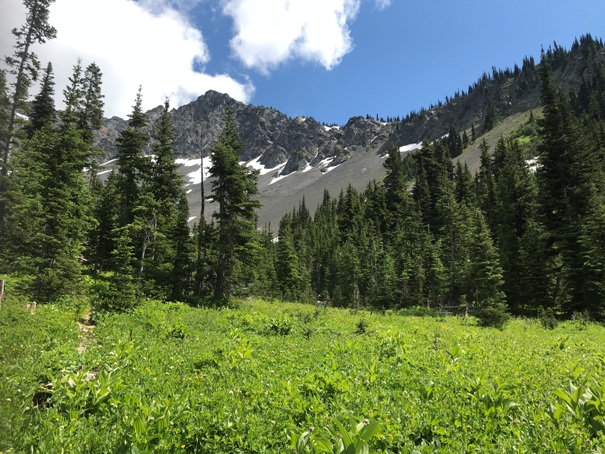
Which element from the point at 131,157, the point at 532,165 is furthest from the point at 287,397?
the point at 532,165

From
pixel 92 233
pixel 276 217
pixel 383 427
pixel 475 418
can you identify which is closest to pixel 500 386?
pixel 475 418

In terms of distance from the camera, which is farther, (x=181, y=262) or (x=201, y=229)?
(x=201, y=229)

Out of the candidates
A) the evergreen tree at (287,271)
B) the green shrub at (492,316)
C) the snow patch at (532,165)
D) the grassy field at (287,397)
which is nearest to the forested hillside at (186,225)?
the green shrub at (492,316)

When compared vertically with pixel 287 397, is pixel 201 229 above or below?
above

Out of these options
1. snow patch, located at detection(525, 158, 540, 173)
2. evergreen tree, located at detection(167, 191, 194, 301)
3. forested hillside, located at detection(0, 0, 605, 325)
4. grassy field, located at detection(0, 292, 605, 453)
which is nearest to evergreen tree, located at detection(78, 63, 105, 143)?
forested hillside, located at detection(0, 0, 605, 325)

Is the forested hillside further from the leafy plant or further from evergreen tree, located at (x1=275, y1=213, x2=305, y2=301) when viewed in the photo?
the leafy plant

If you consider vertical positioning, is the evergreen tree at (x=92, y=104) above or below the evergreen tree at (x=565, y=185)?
above

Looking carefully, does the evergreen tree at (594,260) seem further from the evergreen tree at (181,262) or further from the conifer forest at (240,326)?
the evergreen tree at (181,262)

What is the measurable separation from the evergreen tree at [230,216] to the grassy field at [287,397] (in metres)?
15.0

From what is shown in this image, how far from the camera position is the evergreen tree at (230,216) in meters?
26.2

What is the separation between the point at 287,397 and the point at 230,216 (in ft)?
71.8

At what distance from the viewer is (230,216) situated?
88.3 feet

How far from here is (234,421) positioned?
5148mm

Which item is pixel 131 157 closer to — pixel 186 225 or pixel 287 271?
pixel 186 225
